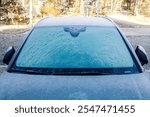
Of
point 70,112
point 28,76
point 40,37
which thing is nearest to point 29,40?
point 40,37

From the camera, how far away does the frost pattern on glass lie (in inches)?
176

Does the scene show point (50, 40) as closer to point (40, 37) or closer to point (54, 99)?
point (40, 37)

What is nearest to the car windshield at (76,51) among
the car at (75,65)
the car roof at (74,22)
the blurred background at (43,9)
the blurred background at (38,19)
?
the car at (75,65)

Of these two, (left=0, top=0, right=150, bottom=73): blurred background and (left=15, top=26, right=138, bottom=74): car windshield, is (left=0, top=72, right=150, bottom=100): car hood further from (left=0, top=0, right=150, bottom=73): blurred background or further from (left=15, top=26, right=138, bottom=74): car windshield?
(left=0, top=0, right=150, bottom=73): blurred background

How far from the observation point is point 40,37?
4988 millimetres

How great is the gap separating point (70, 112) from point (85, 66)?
111cm

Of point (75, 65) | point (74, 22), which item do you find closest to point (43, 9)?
point (74, 22)

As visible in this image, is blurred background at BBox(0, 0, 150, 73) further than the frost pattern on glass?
Yes

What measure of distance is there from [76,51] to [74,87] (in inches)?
38.6

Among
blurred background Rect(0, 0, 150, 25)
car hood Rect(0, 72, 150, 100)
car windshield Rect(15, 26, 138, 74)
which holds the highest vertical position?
car windshield Rect(15, 26, 138, 74)

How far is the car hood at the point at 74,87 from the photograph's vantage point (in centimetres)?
359

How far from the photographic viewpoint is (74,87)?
12.4ft

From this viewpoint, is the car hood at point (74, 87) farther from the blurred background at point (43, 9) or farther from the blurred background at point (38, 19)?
the blurred background at point (43, 9)

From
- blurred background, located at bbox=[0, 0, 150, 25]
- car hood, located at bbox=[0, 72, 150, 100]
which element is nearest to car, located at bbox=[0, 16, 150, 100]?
car hood, located at bbox=[0, 72, 150, 100]
